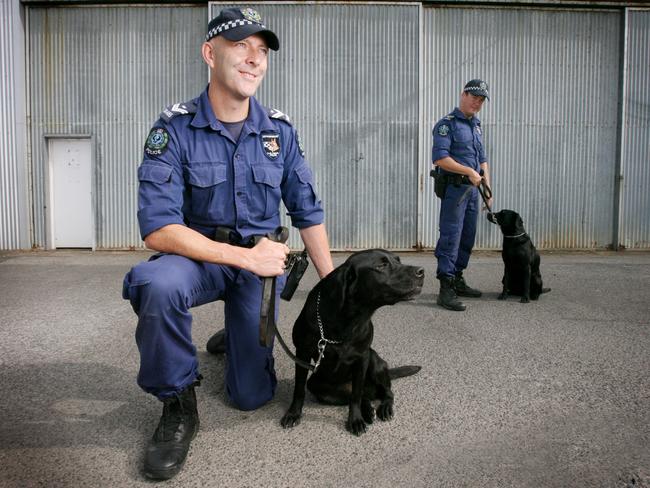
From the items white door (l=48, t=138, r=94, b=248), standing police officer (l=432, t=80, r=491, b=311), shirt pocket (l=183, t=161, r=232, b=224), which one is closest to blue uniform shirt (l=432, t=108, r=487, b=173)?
standing police officer (l=432, t=80, r=491, b=311)

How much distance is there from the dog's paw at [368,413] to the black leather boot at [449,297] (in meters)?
2.36

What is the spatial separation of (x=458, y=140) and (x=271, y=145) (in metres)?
2.94

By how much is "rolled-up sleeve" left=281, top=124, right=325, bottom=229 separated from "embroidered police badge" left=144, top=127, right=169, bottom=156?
589 mm

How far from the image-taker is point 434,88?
869 centimetres

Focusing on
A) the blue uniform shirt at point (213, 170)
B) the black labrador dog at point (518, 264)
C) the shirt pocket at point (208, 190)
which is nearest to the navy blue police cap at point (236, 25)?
the blue uniform shirt at point (213, 170)

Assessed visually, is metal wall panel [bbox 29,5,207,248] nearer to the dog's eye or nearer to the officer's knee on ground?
the officer's knee on ground

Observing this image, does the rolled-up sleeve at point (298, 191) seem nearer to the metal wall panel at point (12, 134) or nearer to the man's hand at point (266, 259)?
the man's hand at point (266, 259)

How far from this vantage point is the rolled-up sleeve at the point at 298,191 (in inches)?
103

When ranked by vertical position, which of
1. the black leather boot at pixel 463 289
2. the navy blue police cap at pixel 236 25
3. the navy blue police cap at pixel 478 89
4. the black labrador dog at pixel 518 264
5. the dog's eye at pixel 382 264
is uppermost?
the navy blue police cap at pixel 478 89

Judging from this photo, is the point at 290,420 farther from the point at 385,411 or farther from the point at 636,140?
the point at 636,140

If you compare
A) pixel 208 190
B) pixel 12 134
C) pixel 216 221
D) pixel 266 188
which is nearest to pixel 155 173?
pixel 208 190

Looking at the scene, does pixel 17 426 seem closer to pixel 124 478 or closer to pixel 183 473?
pixel 124 478

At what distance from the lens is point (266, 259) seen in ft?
6.88

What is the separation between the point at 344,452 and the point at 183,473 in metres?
0.61
